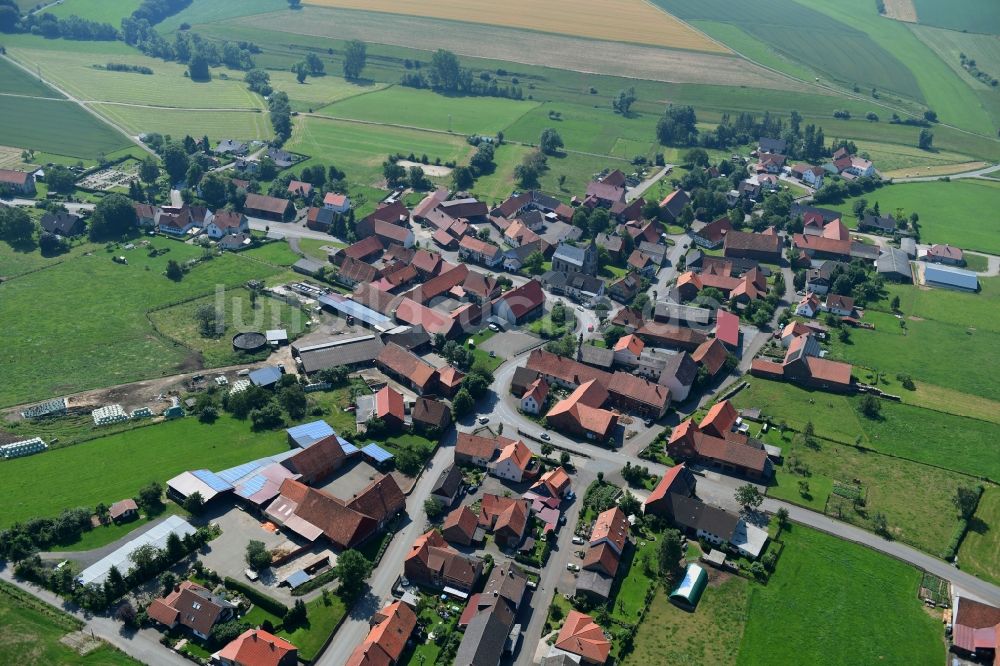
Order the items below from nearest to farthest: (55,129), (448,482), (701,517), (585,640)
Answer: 1. (585,640)
2. (701,517)
3. (448,482)
4. (55,129)

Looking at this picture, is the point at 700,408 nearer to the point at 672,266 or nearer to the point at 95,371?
the point at 672,266

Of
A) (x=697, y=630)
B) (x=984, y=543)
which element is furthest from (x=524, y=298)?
(x=984, y=543)

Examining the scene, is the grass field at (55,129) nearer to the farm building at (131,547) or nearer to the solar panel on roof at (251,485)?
the solar panel on roof at (251,485)

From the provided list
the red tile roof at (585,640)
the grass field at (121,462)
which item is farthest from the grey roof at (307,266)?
the red tile roof at (585,640)

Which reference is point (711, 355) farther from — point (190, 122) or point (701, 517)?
point (190, 122)

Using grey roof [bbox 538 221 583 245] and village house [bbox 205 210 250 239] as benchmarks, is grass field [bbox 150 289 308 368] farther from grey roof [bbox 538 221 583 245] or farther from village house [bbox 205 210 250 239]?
grey roof [bbox 538 221 583 245]

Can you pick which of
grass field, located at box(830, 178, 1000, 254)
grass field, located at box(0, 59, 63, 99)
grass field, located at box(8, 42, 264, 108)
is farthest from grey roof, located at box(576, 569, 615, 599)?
grass field, located at box(0, 59, 63, 99)

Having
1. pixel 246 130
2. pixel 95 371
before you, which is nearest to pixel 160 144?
pixel 246 130
